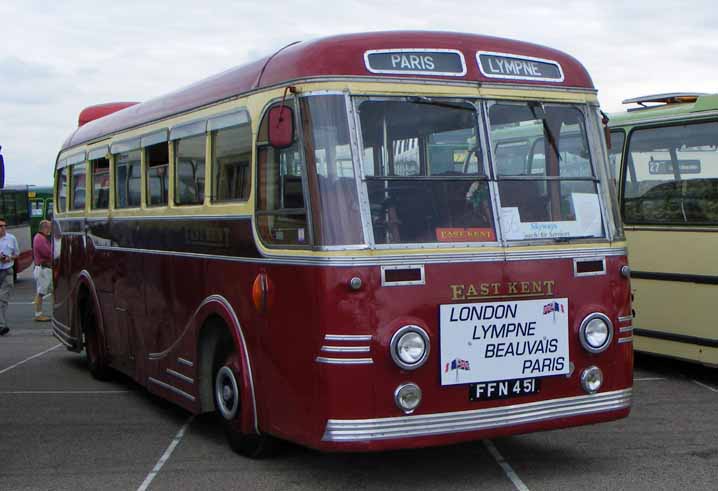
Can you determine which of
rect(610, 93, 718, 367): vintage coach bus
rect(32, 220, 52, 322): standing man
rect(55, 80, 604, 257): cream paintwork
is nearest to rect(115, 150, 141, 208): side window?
rect(55, 80, 604, 257): cream paintwork

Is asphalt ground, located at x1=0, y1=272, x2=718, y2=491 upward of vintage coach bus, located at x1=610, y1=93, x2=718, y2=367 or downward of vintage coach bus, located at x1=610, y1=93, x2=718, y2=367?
downward

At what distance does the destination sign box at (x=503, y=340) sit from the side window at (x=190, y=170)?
103 inches

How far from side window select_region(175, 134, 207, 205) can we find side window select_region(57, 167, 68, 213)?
4.76 metres

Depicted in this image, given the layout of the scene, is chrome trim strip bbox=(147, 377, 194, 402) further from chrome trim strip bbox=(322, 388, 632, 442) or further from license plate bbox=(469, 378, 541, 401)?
license plate bbox=(469, 378, 541, 401)

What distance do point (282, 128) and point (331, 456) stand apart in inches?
100

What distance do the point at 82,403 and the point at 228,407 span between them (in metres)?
3.06

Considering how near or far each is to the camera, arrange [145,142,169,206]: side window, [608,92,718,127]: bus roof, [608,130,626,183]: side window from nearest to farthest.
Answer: [145,142,169,206]: side window, [608,92,718,127]: bus roof, [608,130,626,183]: side window

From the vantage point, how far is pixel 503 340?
268 inches

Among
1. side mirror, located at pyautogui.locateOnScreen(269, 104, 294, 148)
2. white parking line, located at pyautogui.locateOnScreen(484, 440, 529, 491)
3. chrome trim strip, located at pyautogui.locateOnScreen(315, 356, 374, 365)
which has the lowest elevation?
white parking line, located at pyautogui.locateOnScreen(484, 440, 529, 491)

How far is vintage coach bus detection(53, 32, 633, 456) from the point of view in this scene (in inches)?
254

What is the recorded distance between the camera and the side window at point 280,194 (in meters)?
6.73

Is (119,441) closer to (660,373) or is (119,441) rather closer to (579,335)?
(579,335)

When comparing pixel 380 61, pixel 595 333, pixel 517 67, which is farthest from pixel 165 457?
pixel 517 67

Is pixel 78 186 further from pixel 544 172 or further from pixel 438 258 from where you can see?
pixel 438 258
